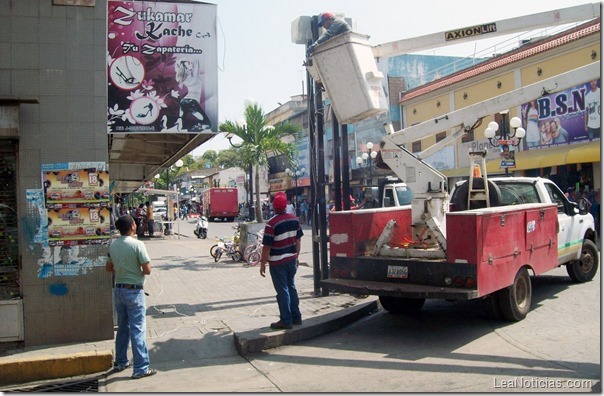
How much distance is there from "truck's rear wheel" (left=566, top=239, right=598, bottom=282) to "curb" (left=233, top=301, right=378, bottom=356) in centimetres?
455

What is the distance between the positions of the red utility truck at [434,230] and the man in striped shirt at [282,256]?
0.84 m

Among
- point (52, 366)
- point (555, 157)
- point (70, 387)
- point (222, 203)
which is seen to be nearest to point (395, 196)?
point (52, 366)

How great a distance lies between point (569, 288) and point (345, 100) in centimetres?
561

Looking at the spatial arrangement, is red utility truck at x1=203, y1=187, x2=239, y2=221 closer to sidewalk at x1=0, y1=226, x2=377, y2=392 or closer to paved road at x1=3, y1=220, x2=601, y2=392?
sidewalk at x1=0, y1=226, x2=377, y2=392

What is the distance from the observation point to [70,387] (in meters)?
5.89

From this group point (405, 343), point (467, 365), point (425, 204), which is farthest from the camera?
point (425, 204)

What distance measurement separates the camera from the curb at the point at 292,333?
6973 millimetres

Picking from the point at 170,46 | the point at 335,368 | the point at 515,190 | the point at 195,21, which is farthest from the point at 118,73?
the point at 515,190

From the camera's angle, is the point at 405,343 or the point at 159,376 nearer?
the point at 159,376

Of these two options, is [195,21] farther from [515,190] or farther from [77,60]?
[515,190]

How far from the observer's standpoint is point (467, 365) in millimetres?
6031

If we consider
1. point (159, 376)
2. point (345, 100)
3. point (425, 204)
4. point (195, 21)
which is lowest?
point (159, 376)

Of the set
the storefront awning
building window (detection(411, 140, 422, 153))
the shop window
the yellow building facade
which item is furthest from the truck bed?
building window (detection(411, 140, 422, 153))

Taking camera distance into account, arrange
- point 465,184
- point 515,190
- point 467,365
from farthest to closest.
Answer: point 515,190
point 465,184
point 467,365
